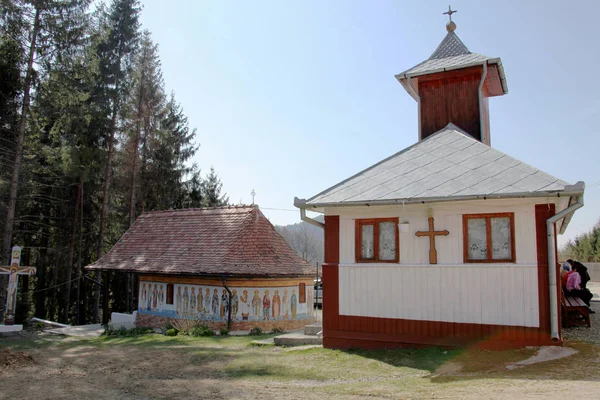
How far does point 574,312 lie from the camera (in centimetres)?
1216

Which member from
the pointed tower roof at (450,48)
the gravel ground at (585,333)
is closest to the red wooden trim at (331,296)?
the gravel ground at (585,333)

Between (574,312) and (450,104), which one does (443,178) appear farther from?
(574,312)

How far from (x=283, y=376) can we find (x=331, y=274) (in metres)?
2.75

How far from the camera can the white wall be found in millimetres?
8570

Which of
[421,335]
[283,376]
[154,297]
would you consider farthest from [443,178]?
[154,297]

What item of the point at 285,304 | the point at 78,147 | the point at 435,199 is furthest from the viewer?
the point at 78,147

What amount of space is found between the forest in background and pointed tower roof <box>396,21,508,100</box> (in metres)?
14.7

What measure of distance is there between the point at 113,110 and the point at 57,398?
76.8ft

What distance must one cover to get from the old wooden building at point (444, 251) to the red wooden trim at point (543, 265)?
2cm

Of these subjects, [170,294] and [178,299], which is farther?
[170,294]

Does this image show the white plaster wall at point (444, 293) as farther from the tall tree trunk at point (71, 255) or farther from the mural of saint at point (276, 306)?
the tall tree trunk at point (71, 255)

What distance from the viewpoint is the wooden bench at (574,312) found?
1136cm

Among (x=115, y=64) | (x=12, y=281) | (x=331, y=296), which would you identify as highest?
(x=115, y=64)

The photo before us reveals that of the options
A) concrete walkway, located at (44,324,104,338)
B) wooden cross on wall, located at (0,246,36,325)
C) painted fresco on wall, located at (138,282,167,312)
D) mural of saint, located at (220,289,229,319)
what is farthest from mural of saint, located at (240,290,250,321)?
wooden cross on wall, located at (0,246,36,325)
